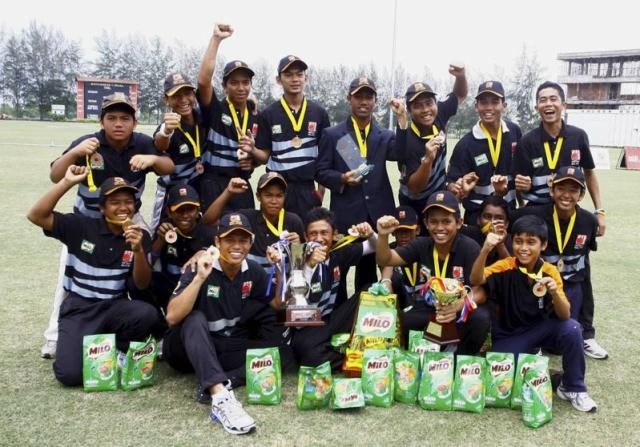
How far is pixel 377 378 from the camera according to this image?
14.2 ft

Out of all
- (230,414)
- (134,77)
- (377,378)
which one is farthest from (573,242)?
(134,77)

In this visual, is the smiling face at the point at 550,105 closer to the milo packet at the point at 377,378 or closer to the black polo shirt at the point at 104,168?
the milo packet at the point at 377,378

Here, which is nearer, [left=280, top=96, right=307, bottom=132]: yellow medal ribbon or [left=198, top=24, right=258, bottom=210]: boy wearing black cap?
[left=198, top=24, right=258, bottom=210]: boy wearing black cap

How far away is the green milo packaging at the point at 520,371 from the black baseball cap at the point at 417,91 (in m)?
2.67

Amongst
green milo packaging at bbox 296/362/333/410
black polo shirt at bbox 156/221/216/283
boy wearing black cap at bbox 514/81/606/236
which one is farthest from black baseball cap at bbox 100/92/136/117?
boy wearing black cap at bbox 514/81/606/236

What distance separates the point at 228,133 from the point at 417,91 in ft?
6.50

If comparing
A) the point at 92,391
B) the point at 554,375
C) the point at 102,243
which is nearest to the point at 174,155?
the point at 102,243

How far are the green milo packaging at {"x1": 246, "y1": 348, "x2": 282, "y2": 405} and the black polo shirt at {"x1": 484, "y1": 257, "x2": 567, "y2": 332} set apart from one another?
200cm

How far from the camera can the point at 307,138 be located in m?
6.11

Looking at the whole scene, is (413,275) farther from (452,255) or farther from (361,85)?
(361,85)

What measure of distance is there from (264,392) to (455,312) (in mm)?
1649

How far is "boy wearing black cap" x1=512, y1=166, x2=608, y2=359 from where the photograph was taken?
207 inches

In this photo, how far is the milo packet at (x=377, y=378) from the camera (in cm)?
431

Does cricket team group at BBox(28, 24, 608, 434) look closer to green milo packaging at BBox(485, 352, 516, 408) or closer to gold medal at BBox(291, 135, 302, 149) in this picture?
gold medal at BBox(291, 135, 302, 149)
